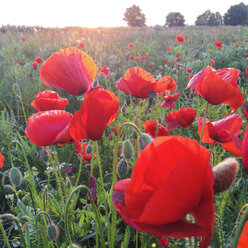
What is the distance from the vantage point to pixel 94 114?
85cm

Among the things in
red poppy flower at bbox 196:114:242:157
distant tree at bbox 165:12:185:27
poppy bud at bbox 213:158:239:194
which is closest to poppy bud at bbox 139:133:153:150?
poppy bud at bbox 213:158:239:194

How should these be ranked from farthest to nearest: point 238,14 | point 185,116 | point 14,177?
point 238,14 < point 185,116 < point 14,177

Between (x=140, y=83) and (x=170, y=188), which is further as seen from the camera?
(x=140, y=83)

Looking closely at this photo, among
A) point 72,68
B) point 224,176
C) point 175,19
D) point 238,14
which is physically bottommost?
point 224,176

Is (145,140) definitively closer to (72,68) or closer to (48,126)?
(48,126)

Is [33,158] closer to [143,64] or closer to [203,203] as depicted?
[203,203]

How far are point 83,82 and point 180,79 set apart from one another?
162 inches

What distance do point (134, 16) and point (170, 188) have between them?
52.4 meters

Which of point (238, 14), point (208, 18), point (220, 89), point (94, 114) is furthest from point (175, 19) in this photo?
point (94, 114)

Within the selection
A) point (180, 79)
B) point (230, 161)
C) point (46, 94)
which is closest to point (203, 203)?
point (230, 161)

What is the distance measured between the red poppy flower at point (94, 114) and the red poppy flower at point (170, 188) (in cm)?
39

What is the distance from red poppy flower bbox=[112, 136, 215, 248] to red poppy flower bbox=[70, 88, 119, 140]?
0.39 metres

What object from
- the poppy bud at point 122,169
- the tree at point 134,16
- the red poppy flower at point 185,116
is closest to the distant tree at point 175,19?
the tree at point 134,16

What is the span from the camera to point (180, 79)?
5043 mm
